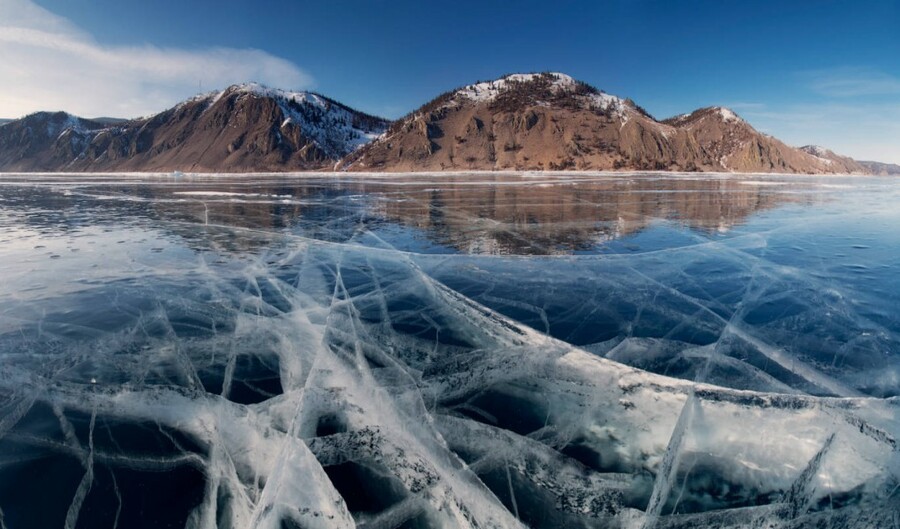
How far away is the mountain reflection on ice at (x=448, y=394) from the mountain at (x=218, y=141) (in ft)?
508

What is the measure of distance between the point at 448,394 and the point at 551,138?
14529 centimetres

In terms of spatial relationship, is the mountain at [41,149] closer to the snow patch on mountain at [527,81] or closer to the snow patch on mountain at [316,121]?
the snow patch on mountain at [316,121]

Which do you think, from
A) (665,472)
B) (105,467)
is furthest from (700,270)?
(105,467)

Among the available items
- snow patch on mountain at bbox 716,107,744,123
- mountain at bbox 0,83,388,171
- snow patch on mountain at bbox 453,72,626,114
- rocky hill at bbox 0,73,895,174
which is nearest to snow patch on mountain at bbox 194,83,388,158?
mountain at bbox 0,83,388,171

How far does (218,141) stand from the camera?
175m

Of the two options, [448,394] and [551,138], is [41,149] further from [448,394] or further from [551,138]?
[448,394]

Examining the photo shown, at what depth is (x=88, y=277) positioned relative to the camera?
309 inches

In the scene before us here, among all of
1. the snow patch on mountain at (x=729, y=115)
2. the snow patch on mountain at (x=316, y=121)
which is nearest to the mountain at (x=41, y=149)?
the snow patch on mountain at (x=316, y=121)

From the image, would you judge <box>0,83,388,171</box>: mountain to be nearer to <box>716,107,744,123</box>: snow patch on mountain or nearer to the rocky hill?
the rocky hill

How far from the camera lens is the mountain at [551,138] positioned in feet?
435

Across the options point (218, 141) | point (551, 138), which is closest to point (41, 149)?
Answer: point (218, 141)

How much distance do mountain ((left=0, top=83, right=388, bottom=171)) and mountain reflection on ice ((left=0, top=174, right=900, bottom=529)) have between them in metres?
155

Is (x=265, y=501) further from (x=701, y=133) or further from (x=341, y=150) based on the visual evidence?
(x=701, y=133)

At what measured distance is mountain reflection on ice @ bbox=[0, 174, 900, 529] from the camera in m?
2.81
